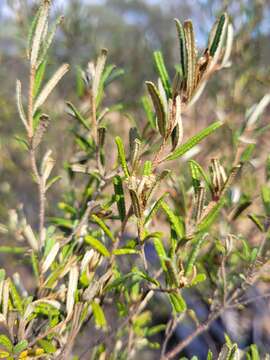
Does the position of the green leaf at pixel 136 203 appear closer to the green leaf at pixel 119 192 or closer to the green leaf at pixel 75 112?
the green leaf at pixel 119 192

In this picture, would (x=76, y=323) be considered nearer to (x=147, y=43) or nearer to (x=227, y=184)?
(x=227, y=184)

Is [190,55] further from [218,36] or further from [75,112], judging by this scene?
[75,112]

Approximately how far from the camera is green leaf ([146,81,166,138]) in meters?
0.57

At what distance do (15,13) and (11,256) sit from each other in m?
1.37

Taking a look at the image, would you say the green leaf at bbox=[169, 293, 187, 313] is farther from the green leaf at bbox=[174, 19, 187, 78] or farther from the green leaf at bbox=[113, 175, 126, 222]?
the green leaf at bbox=[174, 19, 187, 78]

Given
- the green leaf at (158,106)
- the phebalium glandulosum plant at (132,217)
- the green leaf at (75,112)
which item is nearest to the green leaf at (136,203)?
the phebalium glandulosum plant at (132,217)

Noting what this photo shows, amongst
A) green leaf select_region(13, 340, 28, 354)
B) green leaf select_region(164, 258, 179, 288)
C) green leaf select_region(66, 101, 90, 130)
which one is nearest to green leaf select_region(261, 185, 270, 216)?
green leaf select_region(164, 258, 179, 288)

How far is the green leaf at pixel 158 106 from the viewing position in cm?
57

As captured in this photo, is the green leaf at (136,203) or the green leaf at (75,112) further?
the green leaf at (75,112)

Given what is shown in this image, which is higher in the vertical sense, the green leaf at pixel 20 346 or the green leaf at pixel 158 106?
the green leaf at pixel 158 106

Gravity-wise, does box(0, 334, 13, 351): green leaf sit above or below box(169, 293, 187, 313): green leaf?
below

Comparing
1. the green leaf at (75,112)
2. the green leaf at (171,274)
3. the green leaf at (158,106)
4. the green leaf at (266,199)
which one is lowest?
the green leaf at (171,274)

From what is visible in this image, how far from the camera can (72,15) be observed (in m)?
2.01

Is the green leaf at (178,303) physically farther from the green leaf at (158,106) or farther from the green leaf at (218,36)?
the green leaf at (218,36)
